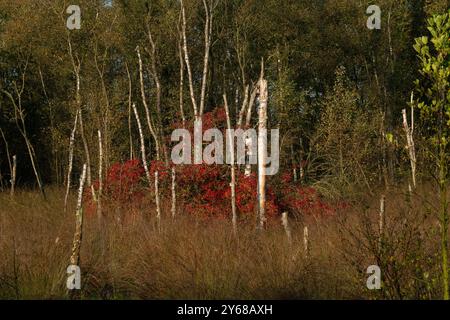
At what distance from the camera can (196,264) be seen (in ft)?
24.5

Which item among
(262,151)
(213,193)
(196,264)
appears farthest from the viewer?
(213,193)

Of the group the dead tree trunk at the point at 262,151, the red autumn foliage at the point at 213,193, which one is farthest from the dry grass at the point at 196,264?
the red autumn foliage at the point at 213,193

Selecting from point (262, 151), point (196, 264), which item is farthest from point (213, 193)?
point (196, 264)

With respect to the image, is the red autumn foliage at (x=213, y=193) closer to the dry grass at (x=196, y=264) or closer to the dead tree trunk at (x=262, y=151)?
the dead tree trunk at (x=262, y=151)

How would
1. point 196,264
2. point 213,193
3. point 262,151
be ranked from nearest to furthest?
1. point 196,264
2. point 262,151
3. point 213,193

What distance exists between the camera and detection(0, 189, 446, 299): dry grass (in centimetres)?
683

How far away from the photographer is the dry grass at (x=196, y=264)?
269 inches

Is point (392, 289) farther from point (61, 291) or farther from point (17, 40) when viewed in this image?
point (17, 40)

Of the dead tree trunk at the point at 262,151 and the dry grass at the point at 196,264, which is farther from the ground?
the dead tree trunk at the point at 262,151

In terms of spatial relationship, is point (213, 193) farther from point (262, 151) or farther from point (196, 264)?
point (196, 264)

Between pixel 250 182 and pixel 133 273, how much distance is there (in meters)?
7.59

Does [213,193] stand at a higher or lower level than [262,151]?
lower

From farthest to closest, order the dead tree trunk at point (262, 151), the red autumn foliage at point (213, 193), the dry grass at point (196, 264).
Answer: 1. the red autumn foliage at point (213, 193)
2. the dead tree trunk at point (262, 151)
3. the dry grass at point (196, 264)

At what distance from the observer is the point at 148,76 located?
1192 inches
